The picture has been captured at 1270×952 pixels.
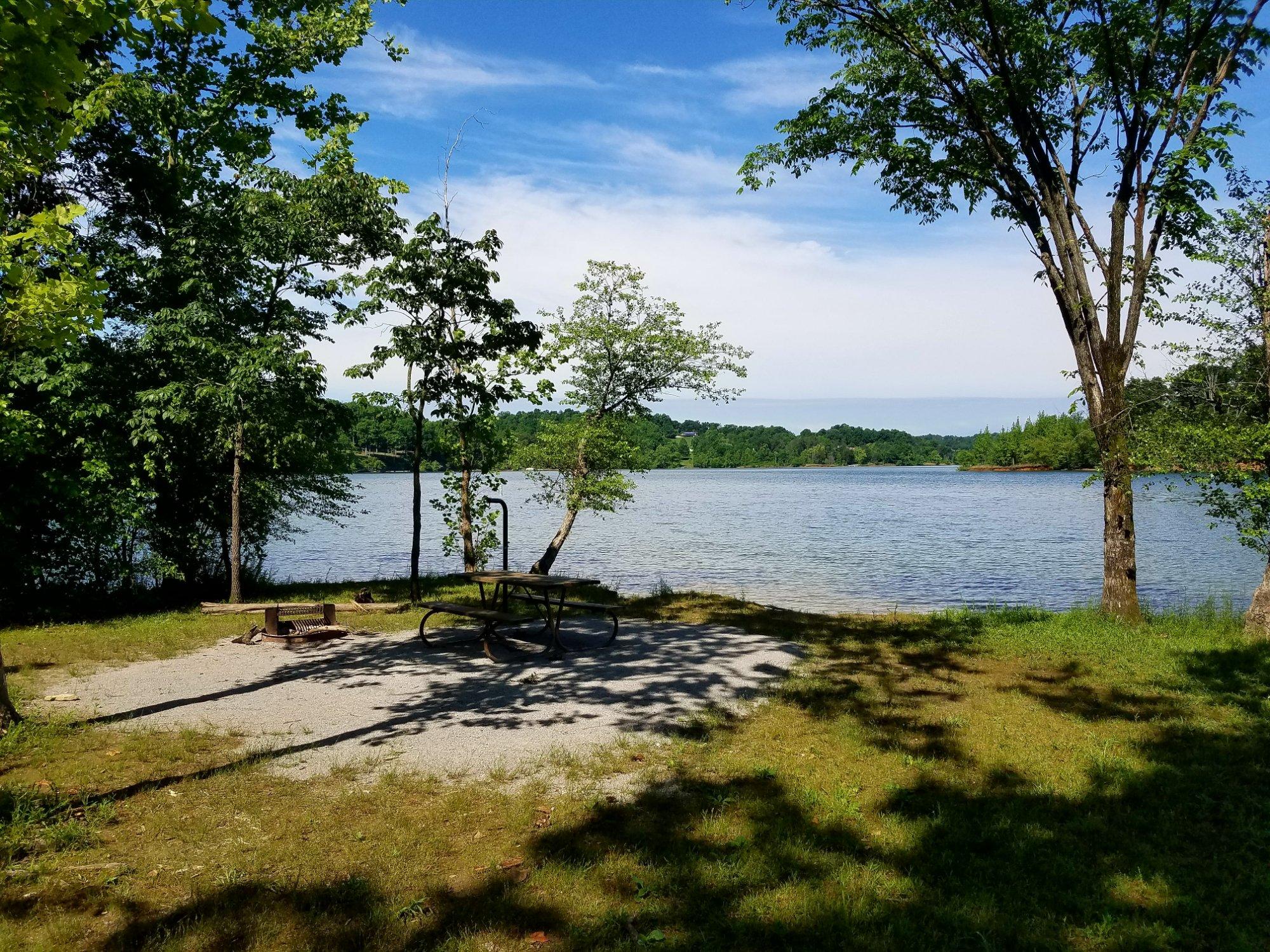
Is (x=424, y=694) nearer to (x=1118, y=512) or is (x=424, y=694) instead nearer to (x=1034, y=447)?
(x=1118, y=512)

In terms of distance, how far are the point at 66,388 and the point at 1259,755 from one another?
13.8 meters

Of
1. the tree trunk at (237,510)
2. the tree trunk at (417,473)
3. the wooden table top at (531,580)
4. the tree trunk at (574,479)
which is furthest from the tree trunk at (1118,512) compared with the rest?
the tree trunk at (237,510)

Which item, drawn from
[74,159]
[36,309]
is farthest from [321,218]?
[36,309]

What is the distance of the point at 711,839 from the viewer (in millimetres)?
4387

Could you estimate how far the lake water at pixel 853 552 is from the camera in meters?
19.2

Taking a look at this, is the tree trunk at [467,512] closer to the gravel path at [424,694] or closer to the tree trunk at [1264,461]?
Result: the gravel path at [424,694]

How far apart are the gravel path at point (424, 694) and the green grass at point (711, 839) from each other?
18.0 inches

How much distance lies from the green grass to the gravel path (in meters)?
0.46

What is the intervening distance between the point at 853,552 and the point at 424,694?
22.5 m

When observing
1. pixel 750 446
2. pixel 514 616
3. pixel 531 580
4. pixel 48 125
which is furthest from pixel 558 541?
pixel 750 446

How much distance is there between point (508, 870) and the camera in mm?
4016

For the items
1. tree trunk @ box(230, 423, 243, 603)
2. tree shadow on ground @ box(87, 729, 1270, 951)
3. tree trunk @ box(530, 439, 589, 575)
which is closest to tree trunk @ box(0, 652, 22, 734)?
tree shadow on ground @ box(87, 729, 1270, 951)

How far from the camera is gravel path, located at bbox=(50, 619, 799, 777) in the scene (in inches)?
239

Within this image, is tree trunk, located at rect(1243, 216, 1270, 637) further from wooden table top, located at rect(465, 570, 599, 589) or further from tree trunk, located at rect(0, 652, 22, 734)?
tree trunk, located at rect(0, 652, 22, 734)
